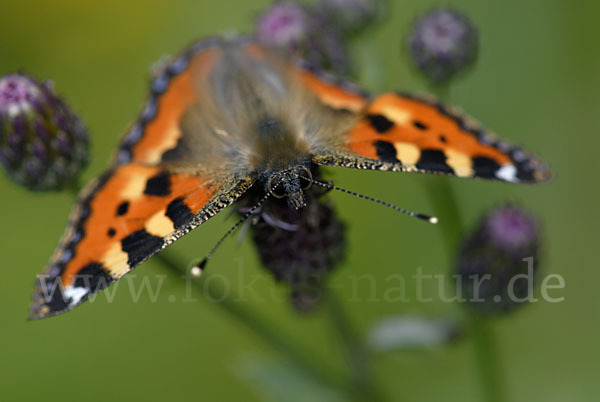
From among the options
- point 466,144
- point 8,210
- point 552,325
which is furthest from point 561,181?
point 8,210

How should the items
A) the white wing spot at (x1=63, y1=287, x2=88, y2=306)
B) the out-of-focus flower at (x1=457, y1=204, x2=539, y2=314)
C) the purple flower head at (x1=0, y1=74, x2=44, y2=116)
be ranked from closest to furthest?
the white wing spot at (x1=63, y1=287, x2=88, y2=306) → the purple flower head at (x1=0, y1=74, x2=44, y2=116) → the out-of-focus flower at (x1=457, y1=204, x2=539, y2=314)

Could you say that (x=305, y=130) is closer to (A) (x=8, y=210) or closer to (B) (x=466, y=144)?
(B) (x=466, y=144)

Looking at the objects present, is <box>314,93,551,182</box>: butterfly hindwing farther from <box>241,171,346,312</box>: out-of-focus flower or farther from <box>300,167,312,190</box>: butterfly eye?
<box>241,171,346,312</box>: out-of-focus flower

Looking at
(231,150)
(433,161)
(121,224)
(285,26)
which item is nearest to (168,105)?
(231,150)

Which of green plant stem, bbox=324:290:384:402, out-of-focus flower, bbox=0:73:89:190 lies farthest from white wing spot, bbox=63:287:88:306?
green plant stem, bbox=324:290:384:402

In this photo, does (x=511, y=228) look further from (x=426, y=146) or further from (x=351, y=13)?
(x=351, y=13)

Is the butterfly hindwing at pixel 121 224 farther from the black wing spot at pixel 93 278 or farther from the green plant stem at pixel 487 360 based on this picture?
the green plant stem at pixel 487 360
